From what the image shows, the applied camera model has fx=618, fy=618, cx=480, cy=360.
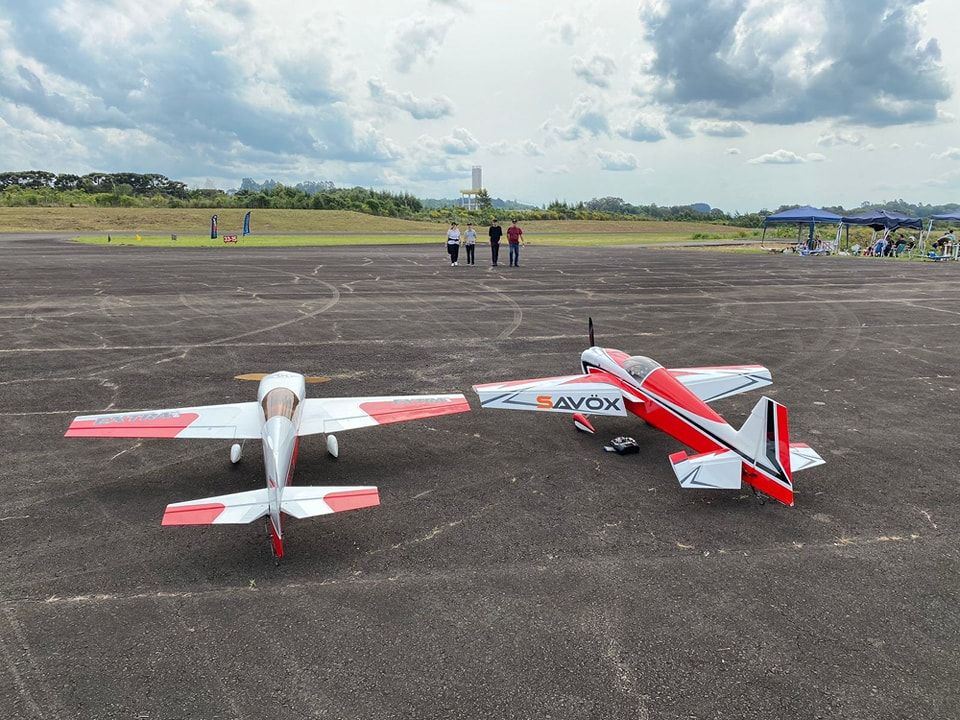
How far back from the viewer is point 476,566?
6266 millimetres

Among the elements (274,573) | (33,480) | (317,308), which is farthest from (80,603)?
(317,308)

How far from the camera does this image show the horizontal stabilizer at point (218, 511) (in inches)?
231

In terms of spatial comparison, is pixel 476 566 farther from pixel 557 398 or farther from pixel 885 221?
pixel 885 221

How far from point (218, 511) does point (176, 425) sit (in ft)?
8.99

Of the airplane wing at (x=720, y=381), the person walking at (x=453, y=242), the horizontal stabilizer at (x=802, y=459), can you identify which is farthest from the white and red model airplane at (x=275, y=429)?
the person walking at (x=453, y=242)

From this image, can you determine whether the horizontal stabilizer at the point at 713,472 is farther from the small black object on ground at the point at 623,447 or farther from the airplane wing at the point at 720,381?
the airplane wing at the point at 720,381

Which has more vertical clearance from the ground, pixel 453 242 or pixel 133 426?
pixel 453 242

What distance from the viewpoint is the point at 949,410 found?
11.3 meters

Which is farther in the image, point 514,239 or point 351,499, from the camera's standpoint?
point 514,239

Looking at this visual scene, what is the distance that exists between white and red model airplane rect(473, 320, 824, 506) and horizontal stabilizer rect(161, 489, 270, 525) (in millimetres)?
4023

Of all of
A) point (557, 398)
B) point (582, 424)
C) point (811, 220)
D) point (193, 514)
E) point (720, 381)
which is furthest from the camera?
point (811, 220)

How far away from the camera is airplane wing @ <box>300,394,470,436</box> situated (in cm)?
849

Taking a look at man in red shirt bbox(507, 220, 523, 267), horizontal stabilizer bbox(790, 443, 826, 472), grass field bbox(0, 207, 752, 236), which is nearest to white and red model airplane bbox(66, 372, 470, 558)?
horizontal stabilizer bbox(790, 443, 826, 472)

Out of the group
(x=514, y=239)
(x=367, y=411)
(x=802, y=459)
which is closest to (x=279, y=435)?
(x=367, y=411)
